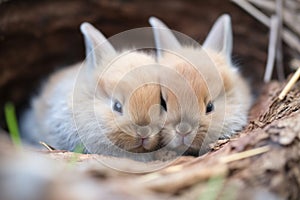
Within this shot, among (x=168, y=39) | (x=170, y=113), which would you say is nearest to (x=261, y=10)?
(x=168, y=39)

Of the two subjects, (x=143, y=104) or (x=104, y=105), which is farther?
(x=104, y=105)

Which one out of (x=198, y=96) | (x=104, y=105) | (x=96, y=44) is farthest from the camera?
(x=96, y=44)

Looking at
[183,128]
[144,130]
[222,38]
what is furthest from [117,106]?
[222,38]

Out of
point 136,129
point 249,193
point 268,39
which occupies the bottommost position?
point 249,193

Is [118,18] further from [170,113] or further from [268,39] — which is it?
[170,113]

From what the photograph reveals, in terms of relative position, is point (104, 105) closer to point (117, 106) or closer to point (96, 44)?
point (117, 106)

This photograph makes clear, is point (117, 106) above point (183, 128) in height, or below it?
above

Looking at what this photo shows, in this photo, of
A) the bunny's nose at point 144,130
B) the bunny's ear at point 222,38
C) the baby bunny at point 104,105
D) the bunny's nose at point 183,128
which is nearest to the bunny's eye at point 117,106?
the baby bunny at point 104,105

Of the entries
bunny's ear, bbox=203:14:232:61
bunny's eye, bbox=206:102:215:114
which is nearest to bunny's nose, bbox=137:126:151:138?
bunny's eye, bbox=206:102:215:114
